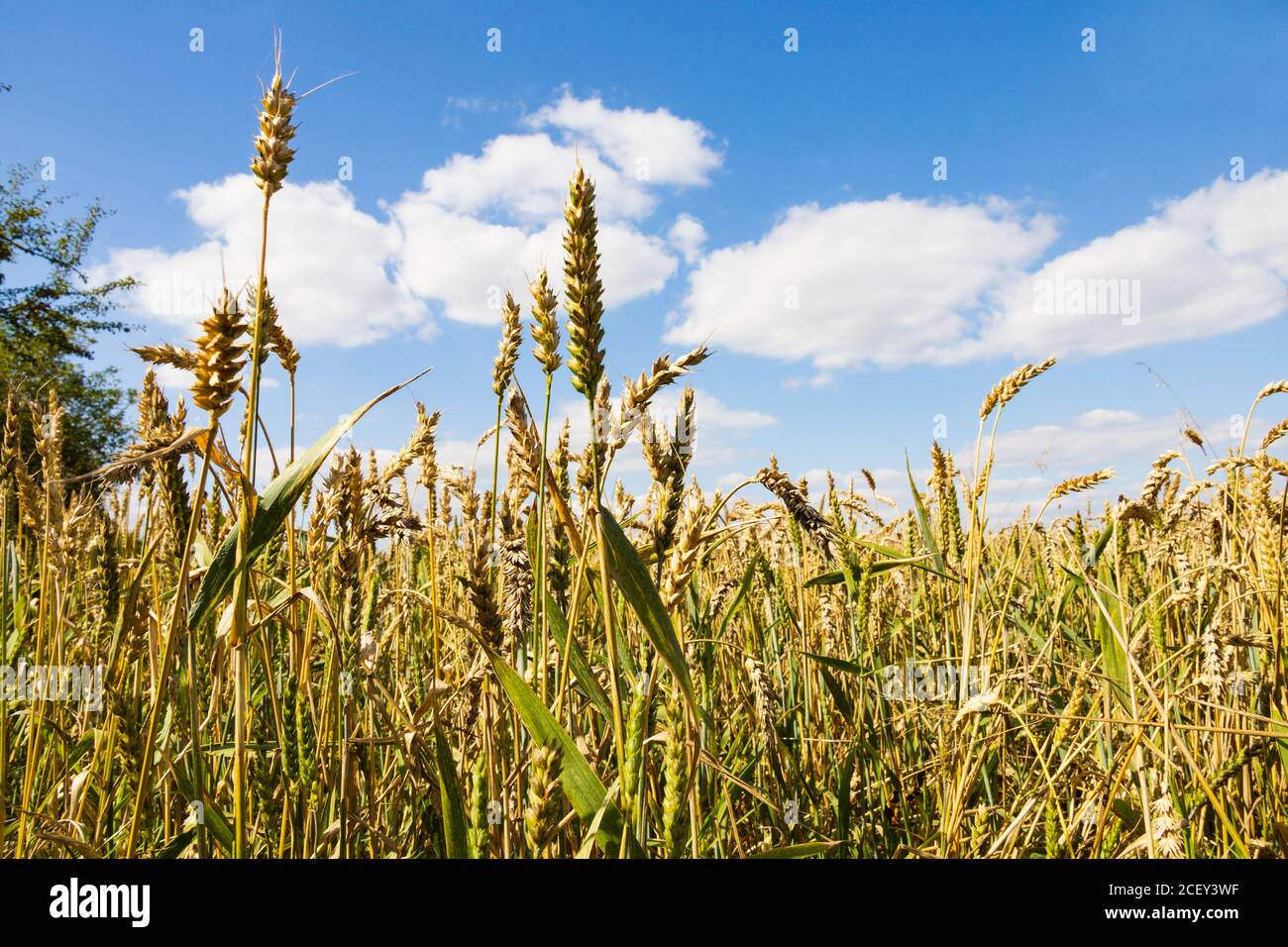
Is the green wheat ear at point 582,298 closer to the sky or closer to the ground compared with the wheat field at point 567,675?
closer to the sky

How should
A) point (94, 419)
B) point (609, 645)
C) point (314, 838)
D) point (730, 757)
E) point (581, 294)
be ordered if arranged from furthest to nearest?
point (94, 419), point (730, 757), point (314, 838), point (581, 294), point (609, 645)

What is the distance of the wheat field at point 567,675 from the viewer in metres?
1.08

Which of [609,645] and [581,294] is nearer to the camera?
[609,645]

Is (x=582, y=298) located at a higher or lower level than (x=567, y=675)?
higher

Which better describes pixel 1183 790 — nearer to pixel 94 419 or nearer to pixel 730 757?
pixel 730 757

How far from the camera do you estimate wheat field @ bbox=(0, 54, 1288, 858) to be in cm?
108

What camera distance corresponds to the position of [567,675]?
3.92ft

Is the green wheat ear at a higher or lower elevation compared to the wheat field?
higher

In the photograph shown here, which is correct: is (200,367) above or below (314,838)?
above

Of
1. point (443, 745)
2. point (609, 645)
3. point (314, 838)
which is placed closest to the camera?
point (609, 645)

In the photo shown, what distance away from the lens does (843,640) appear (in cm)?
262
